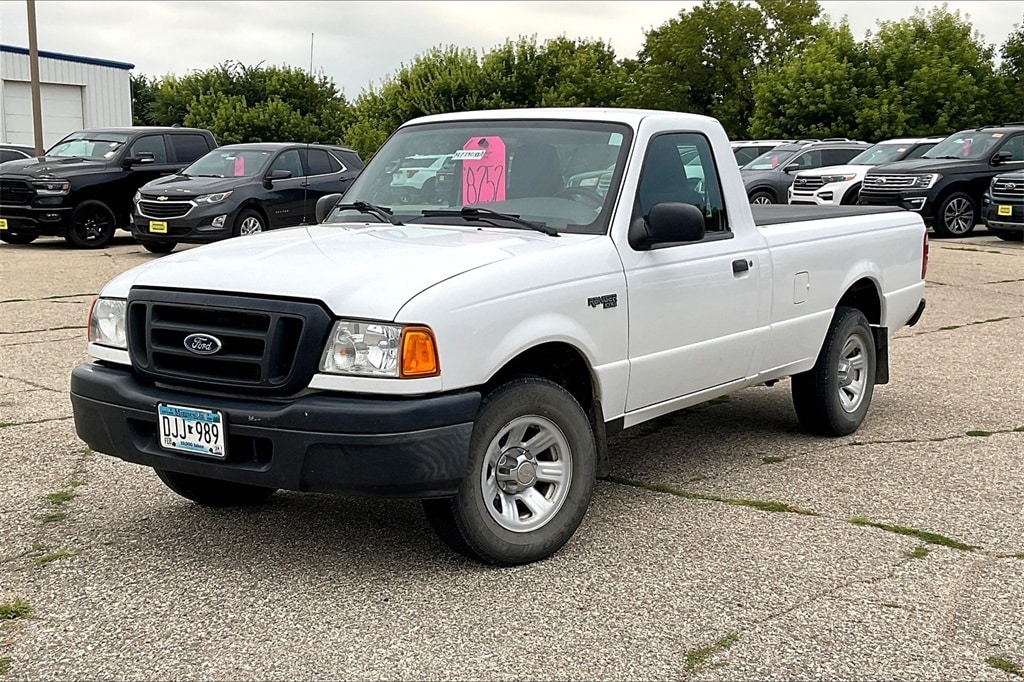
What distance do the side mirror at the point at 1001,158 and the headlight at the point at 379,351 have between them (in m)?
19.7

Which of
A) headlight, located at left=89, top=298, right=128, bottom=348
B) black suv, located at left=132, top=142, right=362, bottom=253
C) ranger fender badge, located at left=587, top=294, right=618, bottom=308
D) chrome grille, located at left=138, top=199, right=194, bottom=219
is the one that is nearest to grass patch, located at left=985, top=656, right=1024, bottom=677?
ranger fender badge, located at left=587, top=294, right=618, bottom=308

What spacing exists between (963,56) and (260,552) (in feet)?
163

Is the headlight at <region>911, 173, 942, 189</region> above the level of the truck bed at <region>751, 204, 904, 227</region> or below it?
below

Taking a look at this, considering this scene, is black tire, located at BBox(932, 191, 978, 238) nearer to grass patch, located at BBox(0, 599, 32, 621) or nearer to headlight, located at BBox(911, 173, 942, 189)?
headlight, located at BBox(911, 173, 942, 189)

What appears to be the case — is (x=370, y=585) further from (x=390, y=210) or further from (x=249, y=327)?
(x=390, y=210)

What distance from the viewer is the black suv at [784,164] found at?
25.0 meters

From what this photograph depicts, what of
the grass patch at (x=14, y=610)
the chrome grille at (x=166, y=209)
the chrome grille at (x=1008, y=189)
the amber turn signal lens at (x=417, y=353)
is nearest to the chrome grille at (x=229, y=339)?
the amber turn signal lens at (x=417, y=353)

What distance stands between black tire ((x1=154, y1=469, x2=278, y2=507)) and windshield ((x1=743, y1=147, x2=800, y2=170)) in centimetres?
2174

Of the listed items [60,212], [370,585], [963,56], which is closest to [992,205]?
[60,212]

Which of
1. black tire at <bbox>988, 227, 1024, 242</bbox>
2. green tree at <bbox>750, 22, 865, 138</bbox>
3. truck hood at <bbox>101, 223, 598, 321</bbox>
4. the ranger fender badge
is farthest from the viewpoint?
green tree at <bbox>750, 22, 865, 138</bbox>

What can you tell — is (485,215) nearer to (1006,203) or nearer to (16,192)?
(16,192)

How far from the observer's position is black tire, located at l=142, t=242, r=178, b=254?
705 inches

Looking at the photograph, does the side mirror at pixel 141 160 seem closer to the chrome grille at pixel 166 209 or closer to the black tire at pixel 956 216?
the chrome grille at pixel 166 209

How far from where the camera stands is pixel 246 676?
363 centimetres
